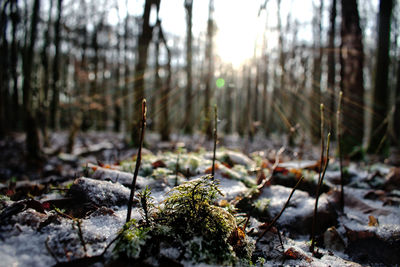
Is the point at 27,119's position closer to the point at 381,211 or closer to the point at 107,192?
the point at 107,192

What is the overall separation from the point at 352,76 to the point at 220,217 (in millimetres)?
6272

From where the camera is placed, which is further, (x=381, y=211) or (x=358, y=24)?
(x=358, y=24)

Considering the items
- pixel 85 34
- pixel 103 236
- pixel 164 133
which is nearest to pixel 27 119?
pixel 164 133

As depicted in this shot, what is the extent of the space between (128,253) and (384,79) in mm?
8837

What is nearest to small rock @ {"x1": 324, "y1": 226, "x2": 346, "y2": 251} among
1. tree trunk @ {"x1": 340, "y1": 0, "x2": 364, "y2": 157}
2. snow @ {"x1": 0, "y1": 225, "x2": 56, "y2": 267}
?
snow @ {"x1": 0, "y1": 225, "x2": 56, "y2": 267}

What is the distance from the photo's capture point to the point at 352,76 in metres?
6.16

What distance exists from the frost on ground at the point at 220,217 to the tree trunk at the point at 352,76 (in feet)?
9.44

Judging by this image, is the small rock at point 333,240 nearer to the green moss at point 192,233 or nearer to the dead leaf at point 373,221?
the dead leaf at point 373,221

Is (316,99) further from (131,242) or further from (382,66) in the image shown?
(131,242)

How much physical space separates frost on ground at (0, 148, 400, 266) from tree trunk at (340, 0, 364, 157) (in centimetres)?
288

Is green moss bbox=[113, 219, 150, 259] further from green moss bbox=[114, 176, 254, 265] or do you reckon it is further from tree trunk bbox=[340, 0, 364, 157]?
tree trunk bbox=[340, 0, 364, 157]

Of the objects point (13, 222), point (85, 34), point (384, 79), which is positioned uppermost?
point (85, 34)

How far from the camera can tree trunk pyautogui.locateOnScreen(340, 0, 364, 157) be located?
6.09 metres

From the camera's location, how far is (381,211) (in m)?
2.56
